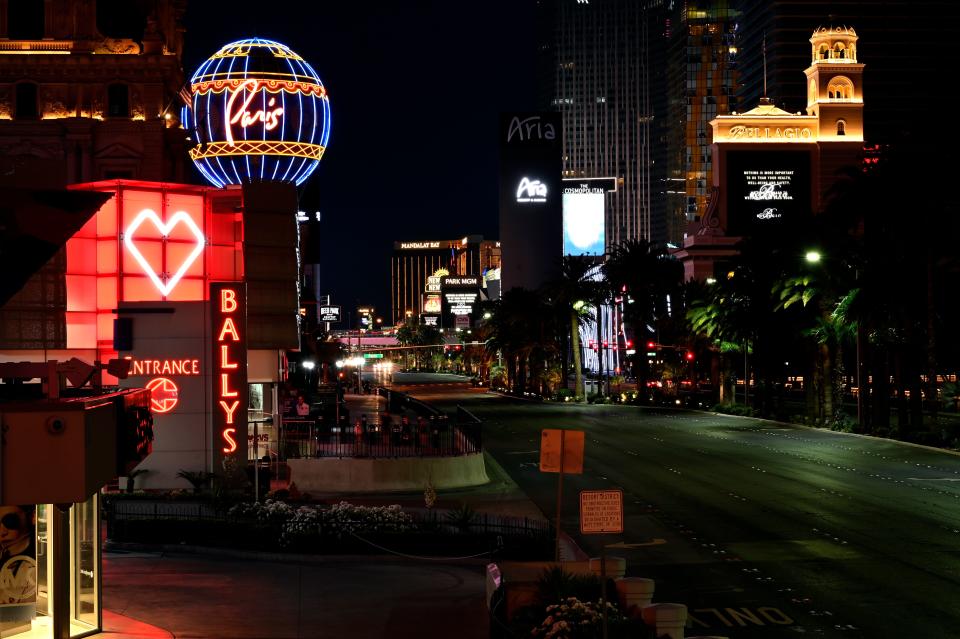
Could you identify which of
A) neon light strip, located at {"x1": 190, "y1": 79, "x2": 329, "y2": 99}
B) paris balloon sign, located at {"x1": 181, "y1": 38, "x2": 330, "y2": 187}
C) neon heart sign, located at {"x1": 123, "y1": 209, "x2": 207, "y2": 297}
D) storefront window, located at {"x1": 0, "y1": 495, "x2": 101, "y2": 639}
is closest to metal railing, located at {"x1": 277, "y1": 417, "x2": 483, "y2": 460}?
neon heart sign, located at {"x1": 123, "y1": 209, "x2": 207, "y2": 297}

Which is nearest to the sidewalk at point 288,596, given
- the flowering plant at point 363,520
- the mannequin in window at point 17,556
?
the flowering plant at point 363,520

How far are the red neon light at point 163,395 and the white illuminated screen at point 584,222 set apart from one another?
160 meters

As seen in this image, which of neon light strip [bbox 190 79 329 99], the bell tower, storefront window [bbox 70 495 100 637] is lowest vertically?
storefront window [bbox 70 495 100 637]

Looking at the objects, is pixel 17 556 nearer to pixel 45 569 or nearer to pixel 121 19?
pixel 45 569

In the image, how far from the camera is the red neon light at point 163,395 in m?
30.8

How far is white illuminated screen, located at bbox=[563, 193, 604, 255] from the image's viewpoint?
7441 inches

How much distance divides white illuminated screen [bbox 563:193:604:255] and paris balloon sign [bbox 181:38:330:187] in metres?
143

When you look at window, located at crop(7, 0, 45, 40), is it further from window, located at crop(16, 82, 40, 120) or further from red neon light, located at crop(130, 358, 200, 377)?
red neon light, located at crop(130, 358, 200, 377)

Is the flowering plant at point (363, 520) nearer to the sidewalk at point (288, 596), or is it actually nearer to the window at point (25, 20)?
the sidewalk at point (288, 596)

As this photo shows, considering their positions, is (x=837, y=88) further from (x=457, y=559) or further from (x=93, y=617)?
(x=93, y=617)

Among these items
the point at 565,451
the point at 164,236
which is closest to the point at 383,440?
the point at 164,236

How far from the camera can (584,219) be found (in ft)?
623

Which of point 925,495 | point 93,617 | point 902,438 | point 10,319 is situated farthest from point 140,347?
point 902,438

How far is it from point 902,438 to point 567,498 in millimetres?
21770
